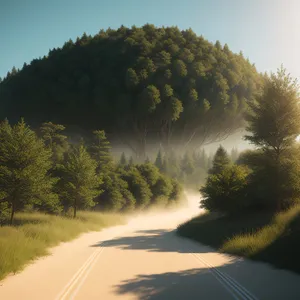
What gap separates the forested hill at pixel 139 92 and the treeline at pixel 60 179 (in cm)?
3998

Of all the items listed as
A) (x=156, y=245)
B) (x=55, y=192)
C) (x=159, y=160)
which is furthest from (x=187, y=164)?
(x=156, y=245)

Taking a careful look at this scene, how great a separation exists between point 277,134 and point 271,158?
5.76 ft

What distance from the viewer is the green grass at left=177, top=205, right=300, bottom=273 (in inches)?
382

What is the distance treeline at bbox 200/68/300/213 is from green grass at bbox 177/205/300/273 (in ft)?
4.21

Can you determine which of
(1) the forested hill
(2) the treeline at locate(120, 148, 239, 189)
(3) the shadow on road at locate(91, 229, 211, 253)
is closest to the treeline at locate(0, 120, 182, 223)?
(3) the shadow on road at locate(91, 229, 211, 253)

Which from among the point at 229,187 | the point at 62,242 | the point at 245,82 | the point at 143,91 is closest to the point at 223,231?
the point at 229,187

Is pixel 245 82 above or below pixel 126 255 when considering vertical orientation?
above

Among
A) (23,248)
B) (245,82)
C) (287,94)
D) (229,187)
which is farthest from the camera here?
(245,82)

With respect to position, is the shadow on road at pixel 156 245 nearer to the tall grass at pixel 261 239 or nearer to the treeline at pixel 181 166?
the tall grass at pixel 261 239

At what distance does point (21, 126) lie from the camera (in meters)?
23.1

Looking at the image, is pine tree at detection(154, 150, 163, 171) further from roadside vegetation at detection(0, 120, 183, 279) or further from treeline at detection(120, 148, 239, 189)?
roadside vegetation at detection(0, 120, 183, 279)

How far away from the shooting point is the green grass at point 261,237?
9.71m

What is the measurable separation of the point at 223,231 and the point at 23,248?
446 inches

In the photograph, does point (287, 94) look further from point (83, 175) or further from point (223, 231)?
point (83, 175)
